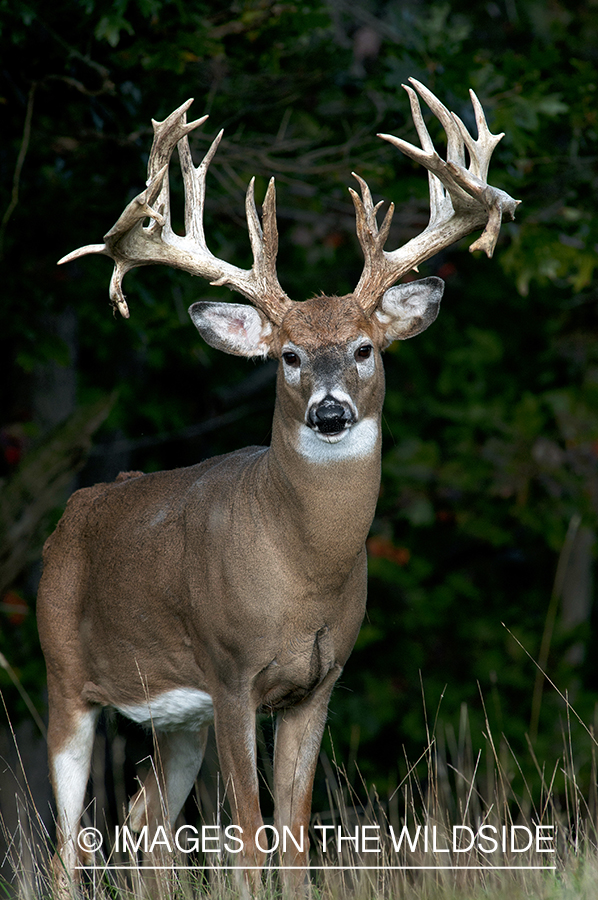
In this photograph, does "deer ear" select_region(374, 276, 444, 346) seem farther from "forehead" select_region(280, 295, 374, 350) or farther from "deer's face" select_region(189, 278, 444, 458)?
"forehead" select_region(280, 295, 374, 350)

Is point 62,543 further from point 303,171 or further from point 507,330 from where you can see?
point 507,330

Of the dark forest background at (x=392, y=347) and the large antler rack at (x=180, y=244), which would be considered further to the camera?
the dark forest background at (x=392, y=347)

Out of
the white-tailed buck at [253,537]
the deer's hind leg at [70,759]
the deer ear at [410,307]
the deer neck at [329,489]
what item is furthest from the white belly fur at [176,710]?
the deer ear at [410,307]

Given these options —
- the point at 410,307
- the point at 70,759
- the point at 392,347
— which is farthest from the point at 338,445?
the point at 392,347

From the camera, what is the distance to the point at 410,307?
459cm

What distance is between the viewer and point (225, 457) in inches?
199

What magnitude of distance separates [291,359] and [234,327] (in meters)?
0.40

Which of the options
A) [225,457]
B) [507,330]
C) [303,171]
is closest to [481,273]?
[507,330]

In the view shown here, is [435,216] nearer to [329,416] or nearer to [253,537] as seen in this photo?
[329,416]

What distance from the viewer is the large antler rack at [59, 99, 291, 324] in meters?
4.43

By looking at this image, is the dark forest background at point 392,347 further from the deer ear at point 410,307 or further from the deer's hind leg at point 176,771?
A: the deer ear at point 410,307

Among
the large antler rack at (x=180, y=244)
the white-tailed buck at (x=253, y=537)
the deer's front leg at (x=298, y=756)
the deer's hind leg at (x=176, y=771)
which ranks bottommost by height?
the deer's hind leg at (x=176, y=771)

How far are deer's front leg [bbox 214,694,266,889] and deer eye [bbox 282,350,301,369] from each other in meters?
1.19

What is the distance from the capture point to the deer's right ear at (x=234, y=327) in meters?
4.62
